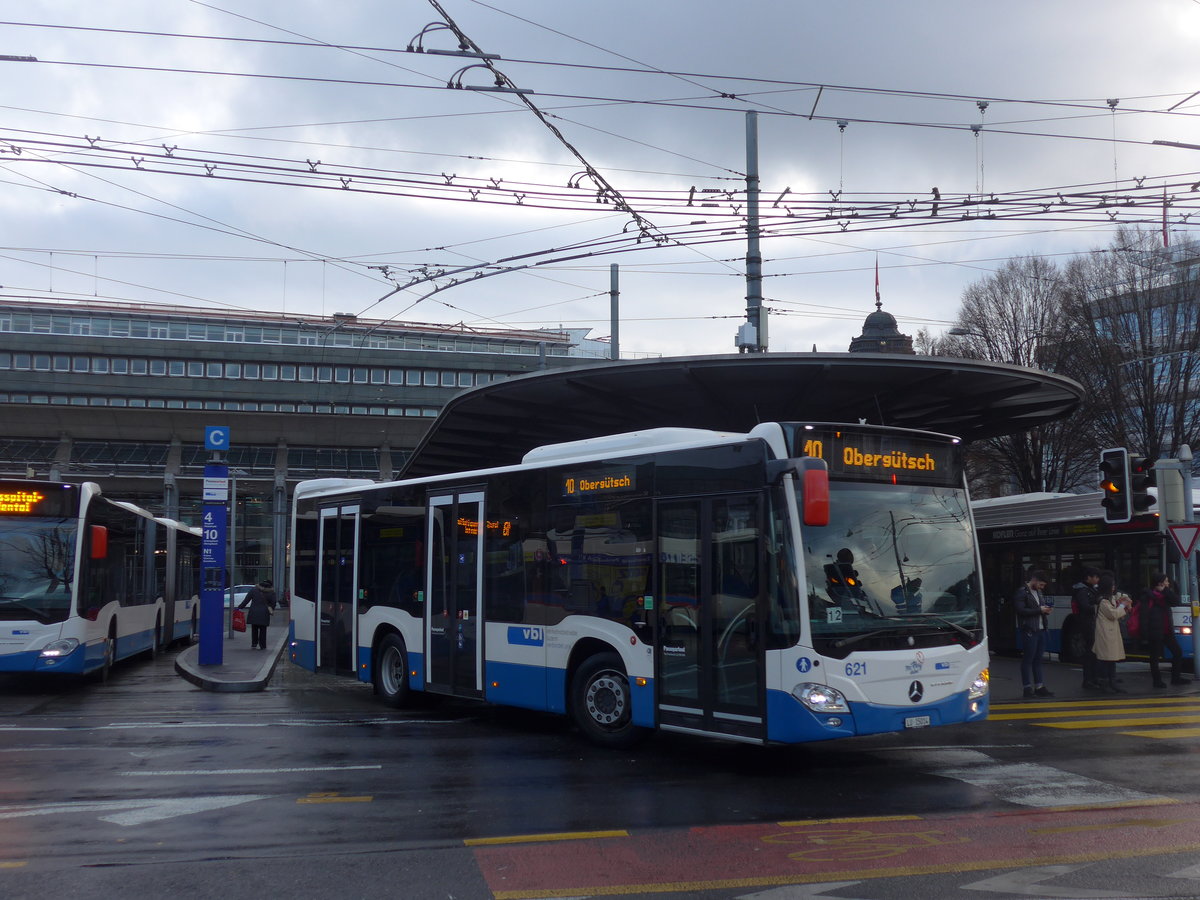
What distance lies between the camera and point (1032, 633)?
1554 cm

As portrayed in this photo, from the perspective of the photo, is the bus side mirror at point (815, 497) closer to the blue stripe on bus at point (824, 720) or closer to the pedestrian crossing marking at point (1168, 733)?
the blue stripe on bus at point (824, 720)

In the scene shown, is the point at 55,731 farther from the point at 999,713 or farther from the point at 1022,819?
the point at 999,713

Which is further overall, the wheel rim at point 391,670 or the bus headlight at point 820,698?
the wheel rim at point 391,670

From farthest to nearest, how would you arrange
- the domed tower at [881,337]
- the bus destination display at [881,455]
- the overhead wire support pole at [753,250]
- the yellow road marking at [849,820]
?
1. the domed tower at [881,337]
2. the overhead wire support pole at [753,250]
3. the bus destination display at [881,455]
4. the yellow road marking at [849,820]

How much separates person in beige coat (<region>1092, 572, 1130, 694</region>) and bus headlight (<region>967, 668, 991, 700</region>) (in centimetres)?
698

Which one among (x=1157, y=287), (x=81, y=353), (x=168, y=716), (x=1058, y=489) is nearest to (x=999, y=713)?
(x=168, y=716)

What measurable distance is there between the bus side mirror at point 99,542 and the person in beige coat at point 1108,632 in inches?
565

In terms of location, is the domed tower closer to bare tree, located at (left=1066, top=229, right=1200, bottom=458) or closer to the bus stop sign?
bare tree, located at (left=1066, top=229, right=1200, bottom=458)

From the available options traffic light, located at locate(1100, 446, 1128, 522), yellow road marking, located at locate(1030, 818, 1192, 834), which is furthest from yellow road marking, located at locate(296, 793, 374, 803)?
traffic light, located at locate(1100, 446, 1128, 522)

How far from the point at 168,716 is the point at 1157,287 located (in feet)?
90.6

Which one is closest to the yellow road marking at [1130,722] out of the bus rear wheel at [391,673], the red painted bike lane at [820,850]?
the red painted bike lane at [820,850]

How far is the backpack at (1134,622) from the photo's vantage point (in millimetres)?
18802

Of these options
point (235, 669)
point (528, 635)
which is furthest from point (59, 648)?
point (528, 635)

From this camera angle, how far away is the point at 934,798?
8.64m
